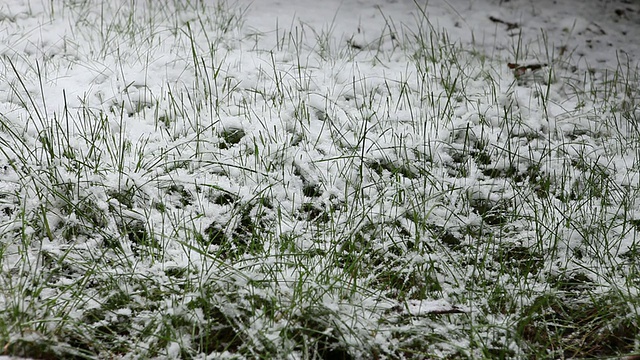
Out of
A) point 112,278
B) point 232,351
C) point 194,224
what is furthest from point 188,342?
point 194,224

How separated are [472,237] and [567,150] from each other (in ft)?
3.53

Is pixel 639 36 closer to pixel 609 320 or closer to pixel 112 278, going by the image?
pixel 609 320

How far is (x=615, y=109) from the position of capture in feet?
11.3

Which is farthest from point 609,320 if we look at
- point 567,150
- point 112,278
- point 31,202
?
point 31,202

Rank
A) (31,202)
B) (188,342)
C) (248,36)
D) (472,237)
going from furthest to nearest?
(248,36) < (472,237) < (31,202) < (188,342)

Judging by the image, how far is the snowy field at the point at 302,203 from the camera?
5.96ft

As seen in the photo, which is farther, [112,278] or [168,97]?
[168,97]

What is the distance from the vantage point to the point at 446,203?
2.49m

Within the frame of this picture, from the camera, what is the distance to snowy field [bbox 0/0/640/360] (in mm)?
1817

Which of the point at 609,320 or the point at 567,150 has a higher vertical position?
the point at 567,150

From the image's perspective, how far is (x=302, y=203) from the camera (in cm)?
246

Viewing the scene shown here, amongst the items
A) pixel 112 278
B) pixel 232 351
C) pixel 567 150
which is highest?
pixel 567 150

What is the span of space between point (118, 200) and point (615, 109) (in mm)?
3115

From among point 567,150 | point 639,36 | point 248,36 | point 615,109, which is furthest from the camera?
point 639,36
